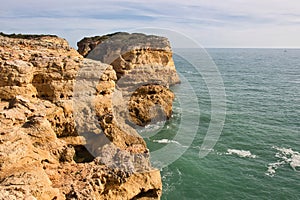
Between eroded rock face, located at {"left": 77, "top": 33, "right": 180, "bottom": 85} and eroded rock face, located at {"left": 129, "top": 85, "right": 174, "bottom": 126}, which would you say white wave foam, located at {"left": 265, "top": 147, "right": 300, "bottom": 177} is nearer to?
eroded rock face, located at {"left": 129, "top": 85, "right": 174, "bottom": 126}

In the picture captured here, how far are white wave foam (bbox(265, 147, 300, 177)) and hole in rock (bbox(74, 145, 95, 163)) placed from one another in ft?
67.9

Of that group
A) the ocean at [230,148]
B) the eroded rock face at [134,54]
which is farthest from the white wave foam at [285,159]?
the eroded rock face at [134,54]

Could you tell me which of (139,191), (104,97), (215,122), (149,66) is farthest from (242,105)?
(139,191)

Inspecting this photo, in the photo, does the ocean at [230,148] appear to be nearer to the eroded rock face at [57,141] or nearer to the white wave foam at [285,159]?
the white wave foam at [285,159]

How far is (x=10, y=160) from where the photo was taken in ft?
37.5

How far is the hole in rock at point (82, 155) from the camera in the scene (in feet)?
55.2

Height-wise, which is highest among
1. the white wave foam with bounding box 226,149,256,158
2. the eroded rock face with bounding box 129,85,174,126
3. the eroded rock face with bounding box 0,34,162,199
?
the eroded rock face with bounding box 0,34,162,199

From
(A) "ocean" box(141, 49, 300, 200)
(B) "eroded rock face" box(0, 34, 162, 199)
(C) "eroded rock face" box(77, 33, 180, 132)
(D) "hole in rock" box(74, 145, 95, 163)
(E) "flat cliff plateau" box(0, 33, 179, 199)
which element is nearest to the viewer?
(B) "eroded rock face" box(0, 34, 162, 199)

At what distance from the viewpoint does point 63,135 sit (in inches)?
719

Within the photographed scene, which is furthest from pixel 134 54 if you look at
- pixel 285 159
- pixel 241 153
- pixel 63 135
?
pixel 63 135

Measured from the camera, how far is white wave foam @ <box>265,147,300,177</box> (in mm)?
30484

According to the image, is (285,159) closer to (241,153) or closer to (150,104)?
(241,153)

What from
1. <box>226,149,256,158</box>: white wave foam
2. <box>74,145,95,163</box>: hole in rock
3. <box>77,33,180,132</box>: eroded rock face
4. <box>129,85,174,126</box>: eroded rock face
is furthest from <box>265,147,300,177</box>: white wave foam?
<box>74,145,95,163</box>: hole in rock

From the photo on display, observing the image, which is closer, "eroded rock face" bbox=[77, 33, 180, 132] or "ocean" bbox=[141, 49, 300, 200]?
"ocean" bbox=[141, 49, 300, 200]
